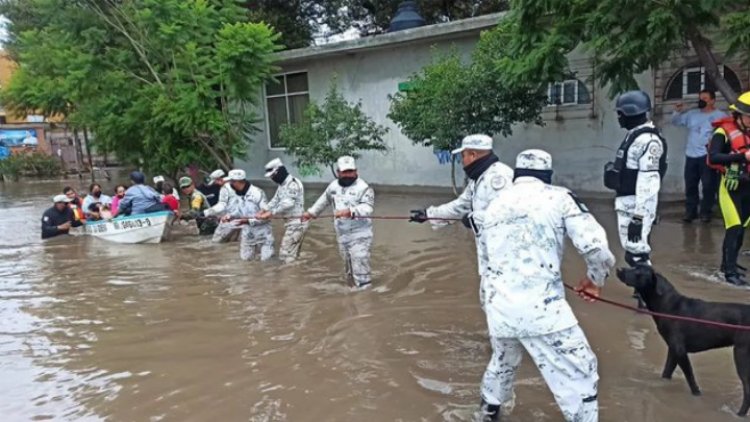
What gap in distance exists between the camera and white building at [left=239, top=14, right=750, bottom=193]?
1142 cm

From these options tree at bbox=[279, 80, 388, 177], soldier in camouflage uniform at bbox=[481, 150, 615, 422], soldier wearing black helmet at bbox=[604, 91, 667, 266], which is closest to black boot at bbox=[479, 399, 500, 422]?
soldier in camouflage uniform at bbox=[481, 150, 615, 422]

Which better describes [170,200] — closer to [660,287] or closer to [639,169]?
[639,169]

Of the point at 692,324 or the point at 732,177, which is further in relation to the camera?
the point at 732,177

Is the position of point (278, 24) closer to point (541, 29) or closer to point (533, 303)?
point (541, 29)

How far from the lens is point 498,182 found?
4.45m

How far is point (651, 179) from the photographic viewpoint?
5.14 meters

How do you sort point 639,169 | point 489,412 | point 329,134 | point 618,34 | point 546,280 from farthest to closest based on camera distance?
point 329,134, point 618,34, point 639,169, point 489,412, point 546,280

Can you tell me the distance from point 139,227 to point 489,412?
9.31m

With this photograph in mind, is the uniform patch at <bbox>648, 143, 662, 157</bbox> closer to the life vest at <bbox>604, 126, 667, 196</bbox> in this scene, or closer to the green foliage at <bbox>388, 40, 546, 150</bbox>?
the life vest at <bbox>604, 126, 667, 196</bbox>

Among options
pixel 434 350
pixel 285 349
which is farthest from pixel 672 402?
pixel 285 349

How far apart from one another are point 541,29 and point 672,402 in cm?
635

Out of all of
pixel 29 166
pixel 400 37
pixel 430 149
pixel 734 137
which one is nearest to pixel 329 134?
pixel 430 149

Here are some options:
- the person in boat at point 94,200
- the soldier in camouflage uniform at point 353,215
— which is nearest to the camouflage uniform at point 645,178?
the soldier in camouflage uniform at point 353,215

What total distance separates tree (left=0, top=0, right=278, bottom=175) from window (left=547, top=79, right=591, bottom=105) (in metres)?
5.79
